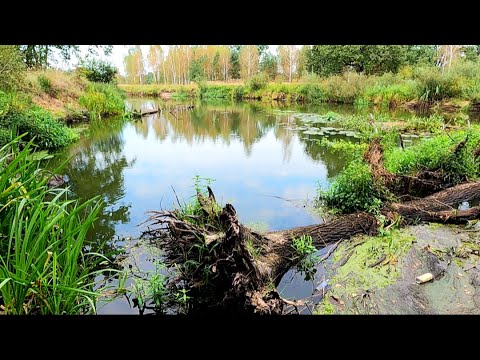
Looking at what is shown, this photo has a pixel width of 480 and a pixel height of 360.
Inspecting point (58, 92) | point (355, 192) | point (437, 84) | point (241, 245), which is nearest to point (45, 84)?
point (58, 92)

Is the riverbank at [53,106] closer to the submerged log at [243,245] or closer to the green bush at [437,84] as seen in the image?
the submerged log at [243,245]

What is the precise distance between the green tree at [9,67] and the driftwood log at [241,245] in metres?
7.15

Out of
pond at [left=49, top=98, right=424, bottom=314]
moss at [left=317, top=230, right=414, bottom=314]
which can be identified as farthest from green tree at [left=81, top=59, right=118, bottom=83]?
moss at [left=317, top=230, right=414, bottom=314]

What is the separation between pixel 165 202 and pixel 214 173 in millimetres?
1835

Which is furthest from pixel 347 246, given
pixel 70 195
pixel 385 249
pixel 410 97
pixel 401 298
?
pixel 410 97

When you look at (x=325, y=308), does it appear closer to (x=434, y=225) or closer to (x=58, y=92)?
(x=434, y=225)

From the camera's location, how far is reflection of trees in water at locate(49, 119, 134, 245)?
14.7ft

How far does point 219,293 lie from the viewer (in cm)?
285

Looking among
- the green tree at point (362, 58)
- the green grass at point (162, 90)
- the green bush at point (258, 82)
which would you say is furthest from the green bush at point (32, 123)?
the green grass at point (162, 90)

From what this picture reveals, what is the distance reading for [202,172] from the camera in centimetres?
688

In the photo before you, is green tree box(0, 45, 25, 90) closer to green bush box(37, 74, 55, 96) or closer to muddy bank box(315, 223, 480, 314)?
green bush box(37, 74, 55, 96)

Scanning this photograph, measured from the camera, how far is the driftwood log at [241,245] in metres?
2.62

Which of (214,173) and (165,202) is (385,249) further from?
(214,173)
